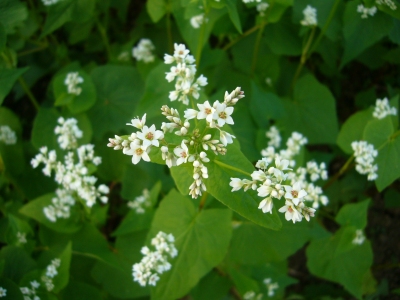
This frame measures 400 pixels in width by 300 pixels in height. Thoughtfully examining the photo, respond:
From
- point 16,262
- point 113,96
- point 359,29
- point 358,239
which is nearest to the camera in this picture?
point 16,262

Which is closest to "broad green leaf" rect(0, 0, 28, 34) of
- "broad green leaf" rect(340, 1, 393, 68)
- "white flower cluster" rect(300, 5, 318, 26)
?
"white flower cluster" rect(300, 5, 318, 26)

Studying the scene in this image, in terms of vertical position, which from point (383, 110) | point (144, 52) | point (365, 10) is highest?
point (365, 10)

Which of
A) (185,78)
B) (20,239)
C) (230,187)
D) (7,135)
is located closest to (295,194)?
(230,187)

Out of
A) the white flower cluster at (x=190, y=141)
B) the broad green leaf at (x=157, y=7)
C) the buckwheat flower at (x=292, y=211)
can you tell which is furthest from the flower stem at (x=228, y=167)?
the broad green leaf at (x=157, y=7)

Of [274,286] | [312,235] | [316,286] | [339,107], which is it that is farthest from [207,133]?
[339,107]

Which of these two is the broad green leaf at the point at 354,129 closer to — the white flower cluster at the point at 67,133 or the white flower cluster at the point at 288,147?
the white flower cluster at the point at 288,147

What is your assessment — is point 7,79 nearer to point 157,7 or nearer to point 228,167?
point 157,7

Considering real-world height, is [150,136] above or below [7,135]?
above
